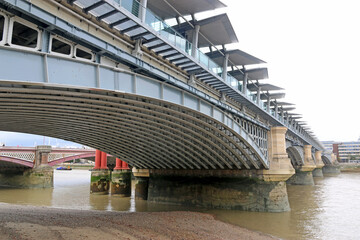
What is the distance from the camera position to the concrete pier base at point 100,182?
27.0 metres

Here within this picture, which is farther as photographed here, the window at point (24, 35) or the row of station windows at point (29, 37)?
the window at point (24, 35)

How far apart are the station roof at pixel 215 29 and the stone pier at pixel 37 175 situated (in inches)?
1044

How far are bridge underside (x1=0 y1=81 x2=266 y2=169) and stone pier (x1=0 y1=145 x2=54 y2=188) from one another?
15.5m

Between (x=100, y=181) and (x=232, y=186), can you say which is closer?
(x=232, y=186)

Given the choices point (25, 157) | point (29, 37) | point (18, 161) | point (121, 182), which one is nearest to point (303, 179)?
point (121, 182)

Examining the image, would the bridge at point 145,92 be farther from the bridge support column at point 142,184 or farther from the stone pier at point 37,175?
the stone pier at point 37,175

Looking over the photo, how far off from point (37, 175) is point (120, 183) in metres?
13.1

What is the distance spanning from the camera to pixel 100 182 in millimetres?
27188

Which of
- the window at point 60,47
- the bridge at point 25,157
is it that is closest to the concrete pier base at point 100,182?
the bridge at point 25,157

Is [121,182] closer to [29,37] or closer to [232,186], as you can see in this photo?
[232,186]

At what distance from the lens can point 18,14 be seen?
20.2ft

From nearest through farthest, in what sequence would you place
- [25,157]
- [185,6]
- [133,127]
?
[185,6], [133,127], [25,157]

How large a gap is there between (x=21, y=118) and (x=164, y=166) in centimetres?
1192

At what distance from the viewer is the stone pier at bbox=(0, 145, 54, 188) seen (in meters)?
33.1
